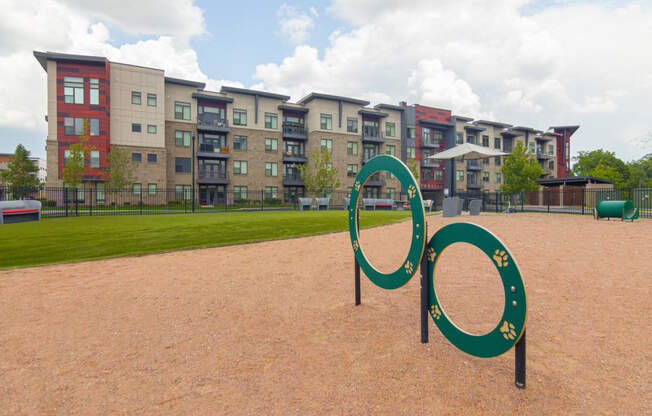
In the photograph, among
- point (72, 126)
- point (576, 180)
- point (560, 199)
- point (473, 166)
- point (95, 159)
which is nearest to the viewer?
point (576, 180)

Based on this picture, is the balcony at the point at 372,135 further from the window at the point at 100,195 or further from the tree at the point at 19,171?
the tree at the point at 19,171

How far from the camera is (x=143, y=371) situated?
2902 mm

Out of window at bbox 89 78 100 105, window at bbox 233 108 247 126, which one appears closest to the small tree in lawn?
window at bbox 89 78 100 105

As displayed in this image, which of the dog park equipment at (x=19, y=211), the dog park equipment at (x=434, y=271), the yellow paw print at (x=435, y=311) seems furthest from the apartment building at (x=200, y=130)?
the yellow paw print at (x=435, y=311)

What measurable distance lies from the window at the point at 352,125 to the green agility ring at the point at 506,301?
47.3 metres

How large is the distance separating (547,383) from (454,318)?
1.41 m

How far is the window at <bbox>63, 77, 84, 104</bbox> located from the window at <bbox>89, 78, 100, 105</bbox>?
33.2 inches

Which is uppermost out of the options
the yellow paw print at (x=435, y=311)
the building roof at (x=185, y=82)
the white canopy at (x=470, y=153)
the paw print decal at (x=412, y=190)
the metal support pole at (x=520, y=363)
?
the building roof at (x=185, y=82)

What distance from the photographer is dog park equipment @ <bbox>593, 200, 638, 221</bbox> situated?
15.7 m

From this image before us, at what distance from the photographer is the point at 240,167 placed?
43.2 m

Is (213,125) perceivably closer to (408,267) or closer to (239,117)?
(239,117)

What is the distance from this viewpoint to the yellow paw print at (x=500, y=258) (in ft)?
7.99

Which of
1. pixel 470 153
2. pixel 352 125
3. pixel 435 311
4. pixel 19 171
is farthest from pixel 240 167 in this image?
pixel 19 171

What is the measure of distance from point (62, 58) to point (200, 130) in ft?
50.4
